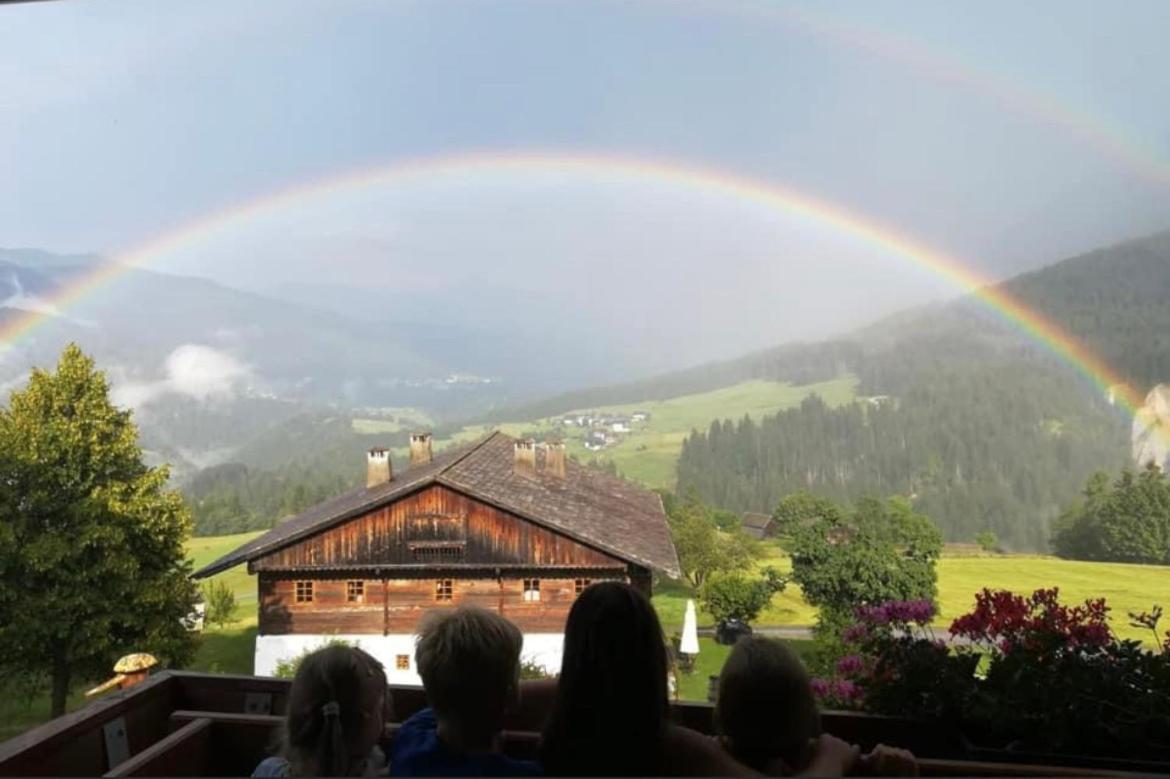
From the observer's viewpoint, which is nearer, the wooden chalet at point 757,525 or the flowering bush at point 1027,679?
the flowering bush at point 1027,679

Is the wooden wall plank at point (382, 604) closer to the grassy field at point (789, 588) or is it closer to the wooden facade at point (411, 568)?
the wooden facade at point (411, 568)

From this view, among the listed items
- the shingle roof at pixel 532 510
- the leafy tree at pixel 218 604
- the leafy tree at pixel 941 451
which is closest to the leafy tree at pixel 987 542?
the leafy tree at pixel 941 451

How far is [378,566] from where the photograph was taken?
12.0 metres

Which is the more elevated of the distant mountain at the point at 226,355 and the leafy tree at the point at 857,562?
the distant mountain at the point at 226,355

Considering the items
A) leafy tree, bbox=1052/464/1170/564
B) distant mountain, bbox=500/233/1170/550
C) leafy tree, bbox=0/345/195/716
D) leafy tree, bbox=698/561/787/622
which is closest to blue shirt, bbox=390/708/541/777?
leafy tree, bbox=0/345/195/716

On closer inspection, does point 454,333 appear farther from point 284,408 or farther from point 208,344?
point 284,408

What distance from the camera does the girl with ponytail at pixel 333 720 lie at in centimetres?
114

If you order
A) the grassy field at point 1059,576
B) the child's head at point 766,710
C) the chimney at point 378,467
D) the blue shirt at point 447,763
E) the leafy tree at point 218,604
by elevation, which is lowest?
the grassy field at point 1059,576

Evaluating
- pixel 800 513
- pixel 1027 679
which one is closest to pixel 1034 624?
pixel 1027 679

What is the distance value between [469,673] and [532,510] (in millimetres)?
10917

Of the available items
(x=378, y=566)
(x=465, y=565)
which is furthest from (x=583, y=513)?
(x=378, y=566)

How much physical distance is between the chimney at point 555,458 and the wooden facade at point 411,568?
13.6 feet

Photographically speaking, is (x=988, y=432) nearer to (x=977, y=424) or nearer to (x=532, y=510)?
(x=977, y=424)

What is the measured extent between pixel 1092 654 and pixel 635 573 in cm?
971
